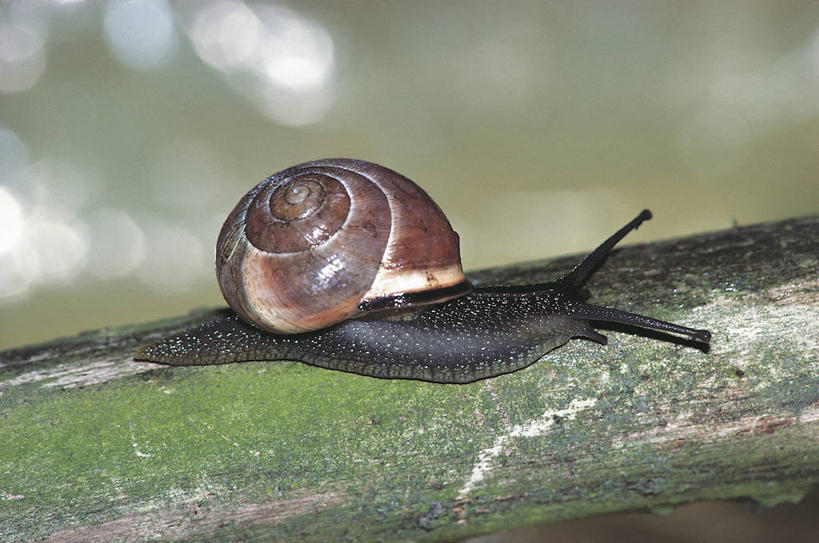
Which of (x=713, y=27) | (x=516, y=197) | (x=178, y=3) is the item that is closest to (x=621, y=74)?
(x=713, y=27)

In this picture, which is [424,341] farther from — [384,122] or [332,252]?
[384,122]

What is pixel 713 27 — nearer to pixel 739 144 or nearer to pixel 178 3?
pixel 739 144

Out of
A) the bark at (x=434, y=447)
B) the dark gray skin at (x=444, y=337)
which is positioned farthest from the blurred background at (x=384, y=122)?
the bark at (x=434, y=447)

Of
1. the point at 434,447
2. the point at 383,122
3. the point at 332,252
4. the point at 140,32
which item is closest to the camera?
the point at 434,447

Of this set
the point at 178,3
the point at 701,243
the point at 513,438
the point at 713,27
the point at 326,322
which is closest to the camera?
the point at 513,438

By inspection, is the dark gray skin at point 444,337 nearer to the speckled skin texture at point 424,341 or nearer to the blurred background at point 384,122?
the speckled skin texture at point 424,341

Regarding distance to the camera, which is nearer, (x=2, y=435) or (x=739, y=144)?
(x=2, y=435)

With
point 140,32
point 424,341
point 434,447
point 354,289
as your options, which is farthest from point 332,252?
point 140,32
